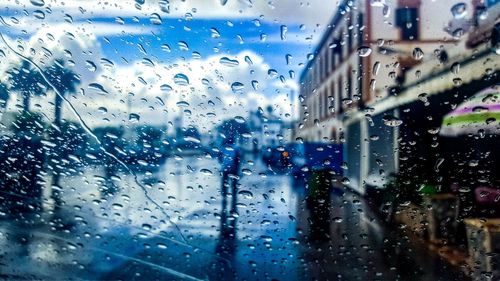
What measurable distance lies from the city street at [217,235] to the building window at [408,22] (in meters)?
0.79

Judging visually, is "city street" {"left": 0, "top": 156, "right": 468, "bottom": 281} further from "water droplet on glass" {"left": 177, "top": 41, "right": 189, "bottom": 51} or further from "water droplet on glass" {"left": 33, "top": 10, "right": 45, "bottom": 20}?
"water droplet on glass" {"left": 33, "top": 10, "right": 45, "bottom": 20}

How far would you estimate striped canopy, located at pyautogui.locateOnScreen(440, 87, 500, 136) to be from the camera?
7.39 feet

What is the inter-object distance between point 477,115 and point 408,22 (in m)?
0.54

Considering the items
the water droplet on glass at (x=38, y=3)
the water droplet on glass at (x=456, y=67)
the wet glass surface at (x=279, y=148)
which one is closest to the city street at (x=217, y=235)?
the wet glass surface at (x=279, y=148)

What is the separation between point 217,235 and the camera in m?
2.43

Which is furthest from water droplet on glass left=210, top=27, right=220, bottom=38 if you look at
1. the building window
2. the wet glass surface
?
the building window

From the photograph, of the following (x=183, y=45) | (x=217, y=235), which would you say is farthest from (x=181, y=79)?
(x=217, y=235)

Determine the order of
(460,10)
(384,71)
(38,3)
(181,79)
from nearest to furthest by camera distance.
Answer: (460,10) → (384,71) → (181,79) → (38,3)

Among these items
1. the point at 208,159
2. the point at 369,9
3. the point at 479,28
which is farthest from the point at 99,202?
the point at 479,28

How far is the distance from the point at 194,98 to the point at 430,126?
3.64 ft

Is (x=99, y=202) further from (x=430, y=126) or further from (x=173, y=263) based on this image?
(x=430, y=126)

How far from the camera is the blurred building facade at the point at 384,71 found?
2.21 m

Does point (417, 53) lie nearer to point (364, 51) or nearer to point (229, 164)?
point (364, 51)

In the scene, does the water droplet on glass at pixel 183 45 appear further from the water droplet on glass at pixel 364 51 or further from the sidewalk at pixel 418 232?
the sidewalk at pixel 418 232
